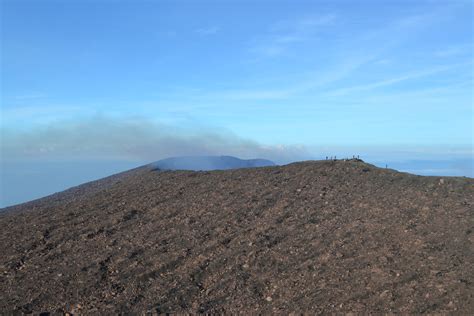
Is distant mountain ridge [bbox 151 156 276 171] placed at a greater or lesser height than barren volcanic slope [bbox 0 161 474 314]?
greater

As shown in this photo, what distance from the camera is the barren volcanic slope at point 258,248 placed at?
8.11 meters

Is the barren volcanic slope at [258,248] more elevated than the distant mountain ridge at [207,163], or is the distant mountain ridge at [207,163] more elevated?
the distant mountain ridge at [207,163]

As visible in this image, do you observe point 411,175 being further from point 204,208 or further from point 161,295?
point 161,295

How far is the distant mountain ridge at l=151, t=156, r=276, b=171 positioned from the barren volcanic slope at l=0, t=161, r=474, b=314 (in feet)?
18.5

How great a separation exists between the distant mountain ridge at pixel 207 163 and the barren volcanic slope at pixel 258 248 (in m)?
5.64

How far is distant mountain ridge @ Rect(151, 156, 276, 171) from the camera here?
20.8 meters

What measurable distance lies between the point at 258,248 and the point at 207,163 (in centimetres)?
1184

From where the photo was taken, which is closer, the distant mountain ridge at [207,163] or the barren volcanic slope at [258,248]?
the barren volcanic slope at [258,248]

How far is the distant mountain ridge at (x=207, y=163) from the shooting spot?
20.8 m

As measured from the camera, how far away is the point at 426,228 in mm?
10031

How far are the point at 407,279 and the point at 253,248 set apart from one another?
10.4 ft

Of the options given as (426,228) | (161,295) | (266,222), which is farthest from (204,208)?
(426,228)

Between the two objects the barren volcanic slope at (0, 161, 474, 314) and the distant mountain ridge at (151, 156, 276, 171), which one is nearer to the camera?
the barren volcanic slope at (0, 161, 474, 314)

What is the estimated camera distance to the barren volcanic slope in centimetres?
811
